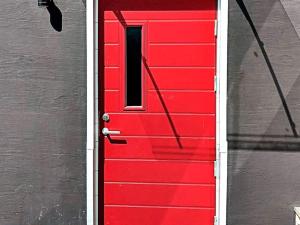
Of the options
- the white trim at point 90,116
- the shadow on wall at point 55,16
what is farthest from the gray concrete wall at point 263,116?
the shadow on wall at point 55,16

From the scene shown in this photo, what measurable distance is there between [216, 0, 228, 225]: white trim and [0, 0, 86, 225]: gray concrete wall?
1.12 metres

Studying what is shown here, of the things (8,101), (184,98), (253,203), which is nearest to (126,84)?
(184,98)

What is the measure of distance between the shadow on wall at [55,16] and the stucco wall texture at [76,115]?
1.2 inches

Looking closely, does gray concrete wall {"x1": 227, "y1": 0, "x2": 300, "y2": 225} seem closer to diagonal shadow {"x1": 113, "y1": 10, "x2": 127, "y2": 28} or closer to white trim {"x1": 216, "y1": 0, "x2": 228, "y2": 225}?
white trim {"x1": 216, "y1": 0, "x2": 228, "y2": 225}

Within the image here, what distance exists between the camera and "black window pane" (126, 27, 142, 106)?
12.9 feet

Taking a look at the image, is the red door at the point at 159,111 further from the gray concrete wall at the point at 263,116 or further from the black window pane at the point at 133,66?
the gray concrete wall at the point at 263,116

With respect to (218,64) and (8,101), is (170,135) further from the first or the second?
(8,101)

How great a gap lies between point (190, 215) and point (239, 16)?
66.6 inches

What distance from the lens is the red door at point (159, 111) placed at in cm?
388

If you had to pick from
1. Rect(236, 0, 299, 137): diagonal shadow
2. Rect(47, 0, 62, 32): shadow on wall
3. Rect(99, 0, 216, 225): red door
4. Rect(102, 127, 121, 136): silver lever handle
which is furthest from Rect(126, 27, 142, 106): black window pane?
Rect(236, 0, 299, 137): diagonal shadow

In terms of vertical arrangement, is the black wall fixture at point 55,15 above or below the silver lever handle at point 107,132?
above

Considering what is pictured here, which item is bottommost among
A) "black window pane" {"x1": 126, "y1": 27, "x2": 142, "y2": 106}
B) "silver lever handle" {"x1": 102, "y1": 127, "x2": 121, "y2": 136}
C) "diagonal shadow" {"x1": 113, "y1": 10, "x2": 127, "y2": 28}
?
"silver lever handle" {"x1": 102, "y1": 127, "x2": 121, "y2": 136}

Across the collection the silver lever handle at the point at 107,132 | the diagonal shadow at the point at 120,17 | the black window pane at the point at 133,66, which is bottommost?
the silver lever handle at the point at 107,132

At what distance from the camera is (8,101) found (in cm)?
397
